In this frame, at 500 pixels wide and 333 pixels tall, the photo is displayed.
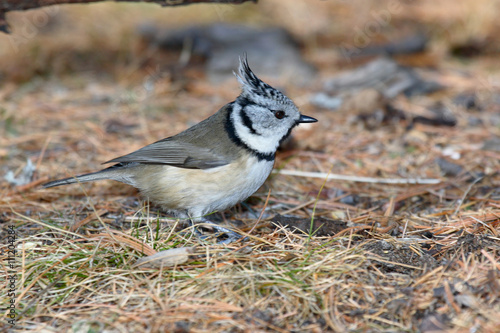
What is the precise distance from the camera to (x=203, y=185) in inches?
133

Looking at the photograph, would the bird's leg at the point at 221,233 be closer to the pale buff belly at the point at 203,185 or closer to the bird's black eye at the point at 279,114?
the pale buff belly at the point at 203,185

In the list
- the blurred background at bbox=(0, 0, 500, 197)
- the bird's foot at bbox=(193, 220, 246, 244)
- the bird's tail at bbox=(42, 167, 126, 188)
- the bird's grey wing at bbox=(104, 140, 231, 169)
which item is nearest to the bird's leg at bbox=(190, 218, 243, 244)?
the bird's foot at bbox=(193, 220, 246, 244)

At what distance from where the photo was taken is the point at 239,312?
2.35 metres

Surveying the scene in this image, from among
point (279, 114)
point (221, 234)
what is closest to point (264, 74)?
point (279, 114)

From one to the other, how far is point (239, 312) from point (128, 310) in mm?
529

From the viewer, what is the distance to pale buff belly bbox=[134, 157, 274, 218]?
3.34 metres

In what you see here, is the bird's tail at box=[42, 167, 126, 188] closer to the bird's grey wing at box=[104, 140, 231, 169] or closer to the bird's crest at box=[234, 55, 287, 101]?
the bird's grey wing at box=[104, 140, 231, 169]

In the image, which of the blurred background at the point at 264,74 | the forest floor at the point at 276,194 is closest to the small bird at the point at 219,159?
the forest floor at the point at 276,194

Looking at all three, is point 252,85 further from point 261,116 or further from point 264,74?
Result: point 264,74

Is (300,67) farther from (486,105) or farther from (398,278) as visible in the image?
(398,278)

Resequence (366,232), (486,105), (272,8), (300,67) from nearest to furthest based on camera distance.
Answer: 1. (366,232)
2. (486,105)
3. (300,67)
4. (272,8)

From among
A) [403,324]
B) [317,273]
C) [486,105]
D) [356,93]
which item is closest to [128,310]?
[317,273]

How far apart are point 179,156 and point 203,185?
290 mm

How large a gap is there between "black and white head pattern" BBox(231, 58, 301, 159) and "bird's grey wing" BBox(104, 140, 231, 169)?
0.24 metres
